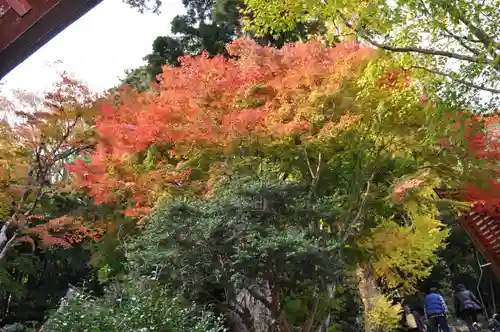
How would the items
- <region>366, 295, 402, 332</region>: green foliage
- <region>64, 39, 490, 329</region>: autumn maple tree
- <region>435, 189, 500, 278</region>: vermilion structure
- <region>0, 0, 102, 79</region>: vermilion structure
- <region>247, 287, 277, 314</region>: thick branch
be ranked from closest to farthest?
<region>0, 0, 102, 79</region>: vermilion structure → <region>247, 287, 277, 314</region>: thick branch → <region>64, 39, 490, 329</region>: autumn maple tree → <region>366, 295, 402, 332</region>: green foliage → <region>435, 189, 500, 278</region>: vermilion structure

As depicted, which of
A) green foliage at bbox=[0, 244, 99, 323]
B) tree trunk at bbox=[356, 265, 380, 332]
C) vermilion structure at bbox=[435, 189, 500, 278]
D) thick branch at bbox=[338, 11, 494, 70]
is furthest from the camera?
green foliage at bbox=[0, 244, 99, 323]

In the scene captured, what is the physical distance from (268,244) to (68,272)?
37.3 ft

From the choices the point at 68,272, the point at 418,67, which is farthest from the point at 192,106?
the point at 68,272

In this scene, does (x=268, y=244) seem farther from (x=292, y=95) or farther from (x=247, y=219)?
(x=292, y=95)

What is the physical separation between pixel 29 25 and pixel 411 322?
12299 mm

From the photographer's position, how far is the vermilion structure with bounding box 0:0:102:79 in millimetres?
1378

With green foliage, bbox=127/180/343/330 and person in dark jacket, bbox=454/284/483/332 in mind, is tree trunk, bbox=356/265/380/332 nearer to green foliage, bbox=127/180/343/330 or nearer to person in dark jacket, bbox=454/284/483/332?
person in dark jacket, bbox=454/284/483/332

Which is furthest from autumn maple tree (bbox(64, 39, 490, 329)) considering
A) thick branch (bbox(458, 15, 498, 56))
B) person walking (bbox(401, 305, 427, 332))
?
thick branch (bbox(458, 15, 498, 56))

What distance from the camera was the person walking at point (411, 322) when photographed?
12.0 m

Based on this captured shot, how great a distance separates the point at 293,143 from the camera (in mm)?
10867

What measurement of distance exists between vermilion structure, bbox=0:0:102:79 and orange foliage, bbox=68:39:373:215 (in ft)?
29.9

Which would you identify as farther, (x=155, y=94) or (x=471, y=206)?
(x=155, y=94)

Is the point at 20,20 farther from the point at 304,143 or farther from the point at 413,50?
the point at 304,143

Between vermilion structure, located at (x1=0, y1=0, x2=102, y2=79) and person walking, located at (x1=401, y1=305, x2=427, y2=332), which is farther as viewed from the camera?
person walking, located at (x1=401, y1=305, x2=427, y2=332)
